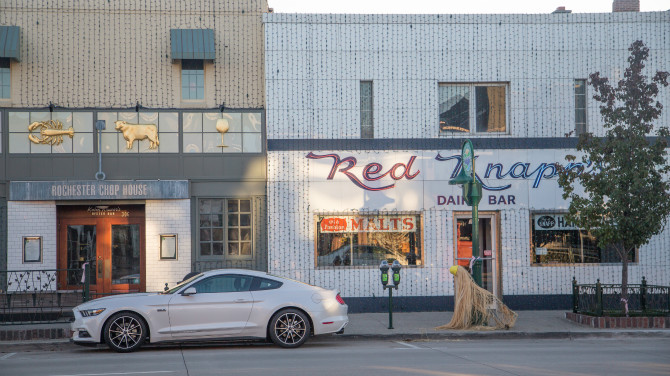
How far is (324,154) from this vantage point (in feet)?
60.1

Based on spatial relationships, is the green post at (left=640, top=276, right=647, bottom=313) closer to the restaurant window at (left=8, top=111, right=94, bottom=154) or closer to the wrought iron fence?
the wrought iron fence

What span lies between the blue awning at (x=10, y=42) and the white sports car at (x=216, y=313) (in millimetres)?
7423

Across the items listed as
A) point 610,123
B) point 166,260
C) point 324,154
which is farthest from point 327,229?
point 610,123

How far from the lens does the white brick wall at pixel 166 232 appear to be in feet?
58.8

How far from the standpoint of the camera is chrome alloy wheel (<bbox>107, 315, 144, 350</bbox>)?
12.8m

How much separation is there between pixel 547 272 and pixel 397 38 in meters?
6.81

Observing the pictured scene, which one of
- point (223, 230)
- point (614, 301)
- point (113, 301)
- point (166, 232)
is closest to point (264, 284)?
point (113, 301)

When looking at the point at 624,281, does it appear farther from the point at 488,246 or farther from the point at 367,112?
the point at 367,112

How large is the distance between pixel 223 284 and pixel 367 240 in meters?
5.82

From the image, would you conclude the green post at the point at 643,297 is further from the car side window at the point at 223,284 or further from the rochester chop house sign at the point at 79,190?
the rochester chop house sign at the point at 79,190

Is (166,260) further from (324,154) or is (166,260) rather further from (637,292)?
(637,292)

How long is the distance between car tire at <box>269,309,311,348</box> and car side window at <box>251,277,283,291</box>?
49 cm

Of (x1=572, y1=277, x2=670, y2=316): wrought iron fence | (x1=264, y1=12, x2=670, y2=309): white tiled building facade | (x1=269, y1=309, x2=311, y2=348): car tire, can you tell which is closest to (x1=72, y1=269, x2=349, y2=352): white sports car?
(x1=269, y1=309, x2=311, y2=348): car tire

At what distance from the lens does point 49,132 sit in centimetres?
1791
